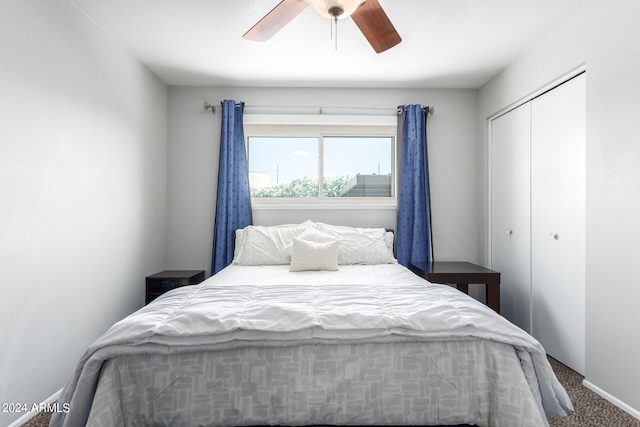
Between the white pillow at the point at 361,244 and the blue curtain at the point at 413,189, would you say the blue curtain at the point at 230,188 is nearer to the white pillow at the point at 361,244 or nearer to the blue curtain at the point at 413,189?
the white pillow at the point at 361,244

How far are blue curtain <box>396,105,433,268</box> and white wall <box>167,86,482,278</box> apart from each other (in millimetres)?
148

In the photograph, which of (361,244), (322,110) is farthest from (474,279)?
(322,110)

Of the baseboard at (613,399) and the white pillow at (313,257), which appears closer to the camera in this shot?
the baseboard at (613,399)

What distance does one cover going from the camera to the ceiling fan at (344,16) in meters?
1.75

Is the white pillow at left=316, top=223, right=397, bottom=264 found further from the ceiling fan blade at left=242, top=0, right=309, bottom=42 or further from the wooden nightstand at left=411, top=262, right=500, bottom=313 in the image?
the ceiling fan blade at left=242, top=0, right=309, bottom=42

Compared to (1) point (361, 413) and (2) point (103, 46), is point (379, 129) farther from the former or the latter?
(1) point (361, 413)

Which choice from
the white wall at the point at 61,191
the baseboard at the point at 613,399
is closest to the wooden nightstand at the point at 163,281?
the white wall at the point at 61,191

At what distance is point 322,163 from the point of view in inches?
155

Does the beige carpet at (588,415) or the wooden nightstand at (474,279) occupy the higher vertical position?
the wooden nightstand at (474,279)

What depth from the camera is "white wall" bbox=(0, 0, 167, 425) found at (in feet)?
5.90

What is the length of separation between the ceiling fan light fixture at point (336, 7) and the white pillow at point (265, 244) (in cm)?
206

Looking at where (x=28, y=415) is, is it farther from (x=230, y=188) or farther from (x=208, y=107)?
(x=208, y=107)

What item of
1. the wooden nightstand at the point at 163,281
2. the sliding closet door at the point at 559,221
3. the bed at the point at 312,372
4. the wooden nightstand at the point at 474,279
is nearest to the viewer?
the bed at the point at 312,372

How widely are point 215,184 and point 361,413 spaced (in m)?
2.83
